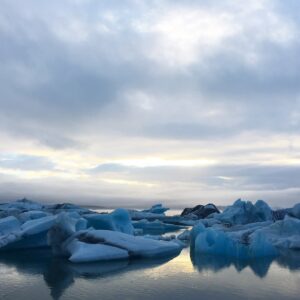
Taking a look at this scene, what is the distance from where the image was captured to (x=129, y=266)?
997 cm

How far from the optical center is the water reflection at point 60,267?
26.6 feet

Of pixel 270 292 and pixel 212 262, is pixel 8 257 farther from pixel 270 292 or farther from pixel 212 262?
pixel 270 292

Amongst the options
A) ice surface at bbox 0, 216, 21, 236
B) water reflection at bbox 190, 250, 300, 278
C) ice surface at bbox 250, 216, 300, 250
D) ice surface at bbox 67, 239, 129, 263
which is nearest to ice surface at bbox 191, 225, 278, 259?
water reflection at bbox 190, 250, 300, 278

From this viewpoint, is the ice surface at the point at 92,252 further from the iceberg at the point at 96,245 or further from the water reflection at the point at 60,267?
the water reflection at the point at 60,267

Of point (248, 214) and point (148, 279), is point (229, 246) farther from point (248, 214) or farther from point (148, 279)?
point (248, 214)

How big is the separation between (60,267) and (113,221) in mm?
4906

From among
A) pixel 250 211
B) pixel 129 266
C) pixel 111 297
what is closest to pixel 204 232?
pixel 129 266

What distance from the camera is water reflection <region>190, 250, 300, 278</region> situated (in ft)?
33.2

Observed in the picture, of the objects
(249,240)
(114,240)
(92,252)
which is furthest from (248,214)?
(92,252)

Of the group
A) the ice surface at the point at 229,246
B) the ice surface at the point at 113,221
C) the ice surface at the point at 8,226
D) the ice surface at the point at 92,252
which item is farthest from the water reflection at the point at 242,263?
the ice surface at the point at 8,226

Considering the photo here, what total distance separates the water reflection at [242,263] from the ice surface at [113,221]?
9.69ft

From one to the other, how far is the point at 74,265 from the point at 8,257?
2.62 meters

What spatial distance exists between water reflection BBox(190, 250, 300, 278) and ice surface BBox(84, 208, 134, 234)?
2.95 meters

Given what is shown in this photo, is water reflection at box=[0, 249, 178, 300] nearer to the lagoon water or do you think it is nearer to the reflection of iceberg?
the lagoon water
